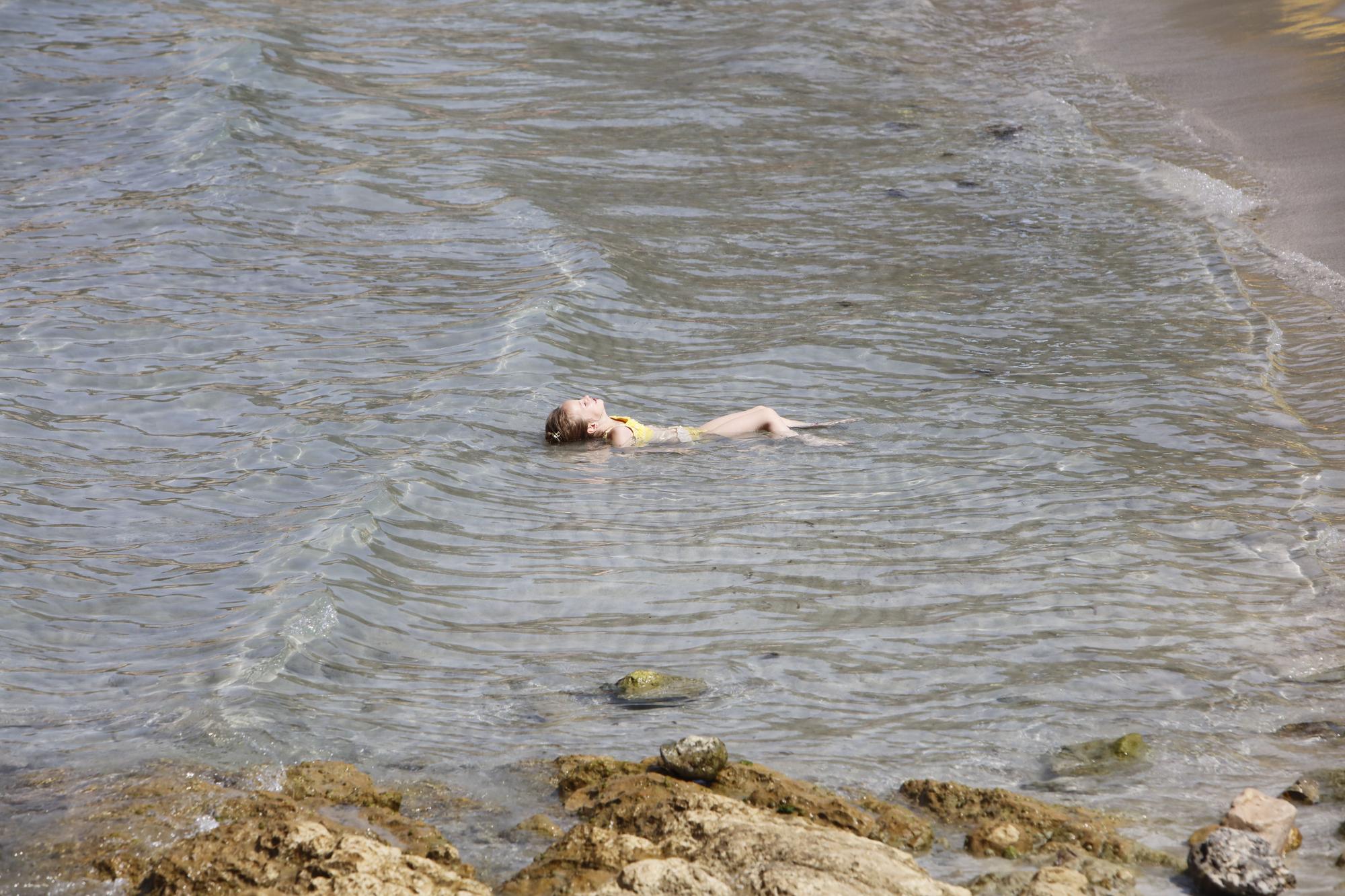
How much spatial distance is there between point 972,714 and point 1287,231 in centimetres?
948

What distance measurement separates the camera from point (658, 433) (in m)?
9.04

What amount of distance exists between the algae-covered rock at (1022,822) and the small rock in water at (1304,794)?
634mm

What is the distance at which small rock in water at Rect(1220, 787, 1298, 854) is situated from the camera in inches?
158

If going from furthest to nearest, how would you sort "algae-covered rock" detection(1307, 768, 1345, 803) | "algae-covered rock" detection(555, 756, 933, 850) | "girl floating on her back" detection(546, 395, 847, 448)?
"girl floating on her back" detection(546, 395, 847, 448) < "algae-covered rock" detection(1307, 768, 1345, 803) < "algae-covered rock" detection(555, 756, 933, 850)

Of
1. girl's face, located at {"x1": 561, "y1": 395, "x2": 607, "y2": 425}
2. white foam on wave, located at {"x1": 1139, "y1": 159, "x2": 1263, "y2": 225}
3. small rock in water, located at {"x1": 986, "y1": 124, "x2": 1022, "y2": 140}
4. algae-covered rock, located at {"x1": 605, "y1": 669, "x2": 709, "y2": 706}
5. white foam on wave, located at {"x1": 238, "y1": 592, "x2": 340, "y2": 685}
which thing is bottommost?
white foam on wave, located at {"x1": 238, "y1": 592, "x2": 340, "y2": 685}

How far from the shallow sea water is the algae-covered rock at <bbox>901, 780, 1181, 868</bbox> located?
21 centimetres

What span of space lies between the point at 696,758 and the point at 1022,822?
117cm

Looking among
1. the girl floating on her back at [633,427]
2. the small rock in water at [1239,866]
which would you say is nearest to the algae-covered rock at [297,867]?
the small rock in water at [1239,866]

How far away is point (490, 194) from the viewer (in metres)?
14.1

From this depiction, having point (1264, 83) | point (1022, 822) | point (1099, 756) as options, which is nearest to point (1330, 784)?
point (1099, 756)

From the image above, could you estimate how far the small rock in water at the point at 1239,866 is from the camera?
375cm

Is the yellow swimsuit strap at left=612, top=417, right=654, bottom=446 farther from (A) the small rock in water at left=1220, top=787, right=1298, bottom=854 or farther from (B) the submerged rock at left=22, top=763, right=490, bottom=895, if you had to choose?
(A) the small rock in water at left=1220, top=787, right=1298, bottom=854

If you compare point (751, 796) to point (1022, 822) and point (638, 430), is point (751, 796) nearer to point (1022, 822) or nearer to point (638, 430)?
point (1022, 822)

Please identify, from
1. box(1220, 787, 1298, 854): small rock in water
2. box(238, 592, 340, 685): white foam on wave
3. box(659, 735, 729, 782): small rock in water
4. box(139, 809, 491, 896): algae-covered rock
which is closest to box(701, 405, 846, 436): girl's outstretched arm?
box(238, 592, 340, 685): white foam on wave
